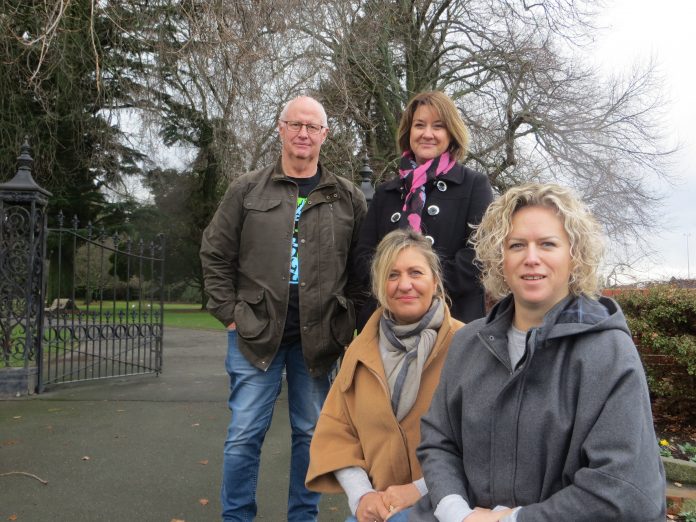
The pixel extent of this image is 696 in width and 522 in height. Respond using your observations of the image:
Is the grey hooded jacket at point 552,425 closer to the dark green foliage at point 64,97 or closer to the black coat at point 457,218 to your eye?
the black coat at point 457,218

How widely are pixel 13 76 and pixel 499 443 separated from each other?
10.8 metres

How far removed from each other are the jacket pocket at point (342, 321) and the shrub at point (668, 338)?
3.28 meters

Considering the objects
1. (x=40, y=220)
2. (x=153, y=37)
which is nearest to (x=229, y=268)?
(x=40, y=220)

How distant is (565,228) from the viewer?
5.48ft

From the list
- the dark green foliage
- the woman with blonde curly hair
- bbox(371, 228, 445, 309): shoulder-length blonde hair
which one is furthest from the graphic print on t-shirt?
the dark green foliage

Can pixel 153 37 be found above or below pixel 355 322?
above

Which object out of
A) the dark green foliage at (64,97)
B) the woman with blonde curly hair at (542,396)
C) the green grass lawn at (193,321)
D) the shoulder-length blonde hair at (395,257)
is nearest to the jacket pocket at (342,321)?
the shoulder-length blonde hair at (395,257)

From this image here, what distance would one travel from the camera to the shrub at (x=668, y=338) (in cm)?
481

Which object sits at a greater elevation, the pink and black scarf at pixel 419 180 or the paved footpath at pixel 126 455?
the pink and black scarf at pixel 419 180

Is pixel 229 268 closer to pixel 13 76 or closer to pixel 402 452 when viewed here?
pixel 402 452

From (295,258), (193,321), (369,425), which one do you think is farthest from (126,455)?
(193,321)

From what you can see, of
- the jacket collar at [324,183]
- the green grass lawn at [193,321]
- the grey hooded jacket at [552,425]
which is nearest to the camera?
the grey hooded jacket at [552,425]

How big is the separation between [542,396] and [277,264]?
5.21 feet

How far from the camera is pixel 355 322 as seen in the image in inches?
115
